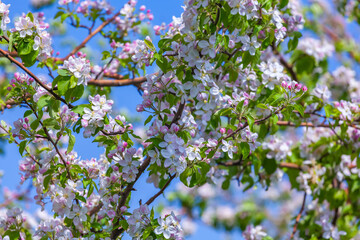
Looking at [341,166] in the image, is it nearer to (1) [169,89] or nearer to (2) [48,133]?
(1) [169,89]

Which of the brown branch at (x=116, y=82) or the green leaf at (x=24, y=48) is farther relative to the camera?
the brown branch at (x=116, y=82)

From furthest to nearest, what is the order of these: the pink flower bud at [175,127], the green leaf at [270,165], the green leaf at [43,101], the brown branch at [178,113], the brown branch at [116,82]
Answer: the green leaf at [270,165] → the brown branch at [116,82] → the brown branch at [178,113] → the pink flower bud at [175,127] → the green leaf at [43,101]

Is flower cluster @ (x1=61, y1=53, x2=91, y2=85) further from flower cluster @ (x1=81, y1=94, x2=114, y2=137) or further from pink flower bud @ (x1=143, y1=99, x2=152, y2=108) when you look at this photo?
pink flower bud @ (x1=143, y1=99, x2=152, y2=108)

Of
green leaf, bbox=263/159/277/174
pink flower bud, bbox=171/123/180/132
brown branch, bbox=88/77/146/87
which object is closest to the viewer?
pink flower bud, bbox=171/123/180/132

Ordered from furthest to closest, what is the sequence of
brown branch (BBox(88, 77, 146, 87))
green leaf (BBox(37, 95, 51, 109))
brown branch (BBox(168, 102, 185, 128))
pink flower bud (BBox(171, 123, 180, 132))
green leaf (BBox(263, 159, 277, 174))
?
green leaf (BBox(263, 159, 277, 174)) < brown branch (BBox(88, 77, 146, 87)) < brown branch (BBox(168, 102, 185, 128)) < pink flower bud (BBox(171, 123, 180, 132)) < green leaf (BBox(37, 95, 51, 109))

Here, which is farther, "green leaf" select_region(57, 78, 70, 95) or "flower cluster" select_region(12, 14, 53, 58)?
"flower cluster" select_region(12, 14, 53, 58)

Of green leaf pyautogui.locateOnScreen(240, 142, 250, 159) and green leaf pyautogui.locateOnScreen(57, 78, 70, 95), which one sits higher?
green leaf pyautogui.locateOnScreen(57, 78, 70, 95)

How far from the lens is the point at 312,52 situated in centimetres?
366

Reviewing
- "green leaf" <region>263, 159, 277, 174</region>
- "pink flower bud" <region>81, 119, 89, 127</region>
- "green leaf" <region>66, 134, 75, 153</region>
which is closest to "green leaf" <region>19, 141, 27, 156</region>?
"green leaf" <region>66, 134, 75, 153</region>

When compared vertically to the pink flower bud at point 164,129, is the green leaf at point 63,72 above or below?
above

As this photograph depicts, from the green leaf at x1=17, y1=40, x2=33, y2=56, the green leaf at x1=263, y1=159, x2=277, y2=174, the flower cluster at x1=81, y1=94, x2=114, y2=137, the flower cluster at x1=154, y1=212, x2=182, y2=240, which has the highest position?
the green leaf at x1=263, y1=159, x2=277, y2=174

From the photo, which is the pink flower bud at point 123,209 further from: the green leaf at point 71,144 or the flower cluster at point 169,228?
the green leaf at point 71,144

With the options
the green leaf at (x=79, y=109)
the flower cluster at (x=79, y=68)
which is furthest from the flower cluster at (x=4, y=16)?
the green leaf at (x=79, y=109)

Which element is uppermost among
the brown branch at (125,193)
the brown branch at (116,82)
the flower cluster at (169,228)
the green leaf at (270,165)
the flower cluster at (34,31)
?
the brown branch at (116,82)
